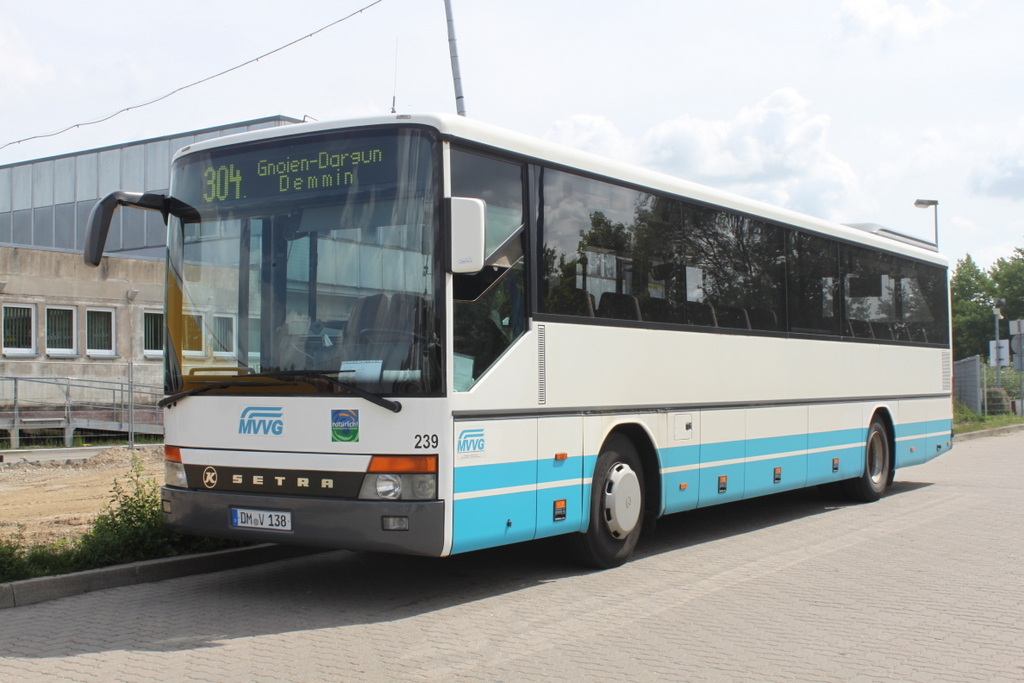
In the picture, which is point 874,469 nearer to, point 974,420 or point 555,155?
point 555,155

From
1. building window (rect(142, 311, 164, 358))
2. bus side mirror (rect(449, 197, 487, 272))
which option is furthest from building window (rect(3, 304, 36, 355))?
bus side mirror (rect(449, 197, 487, 272))

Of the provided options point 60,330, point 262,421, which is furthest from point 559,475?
point 60,330

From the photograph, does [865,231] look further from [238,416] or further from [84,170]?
[84,170]

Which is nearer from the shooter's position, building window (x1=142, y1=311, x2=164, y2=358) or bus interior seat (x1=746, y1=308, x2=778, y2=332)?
bus interior seat (x1=746, y1=308, x2=778, y2=332)

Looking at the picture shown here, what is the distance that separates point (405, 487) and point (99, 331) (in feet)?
88.1

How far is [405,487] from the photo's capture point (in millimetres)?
7031

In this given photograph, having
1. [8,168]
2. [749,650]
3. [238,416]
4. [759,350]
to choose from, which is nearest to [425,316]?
[238,416]

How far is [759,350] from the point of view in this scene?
1126 centimetres

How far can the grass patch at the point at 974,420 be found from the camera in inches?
1253

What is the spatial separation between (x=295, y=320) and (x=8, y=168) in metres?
51.7

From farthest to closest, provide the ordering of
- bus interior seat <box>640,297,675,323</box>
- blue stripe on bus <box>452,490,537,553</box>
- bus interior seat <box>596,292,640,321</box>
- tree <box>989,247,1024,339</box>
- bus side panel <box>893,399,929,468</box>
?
tree <box>989,247,1024,339</box> < bus side panel <box>893,399,929,468</box> < bus interior seat <box>640,297,675,323</box> < bus interior seat <box>596,292,640,321</box> < blue stripe on bus <box>452,490,537,553</box>

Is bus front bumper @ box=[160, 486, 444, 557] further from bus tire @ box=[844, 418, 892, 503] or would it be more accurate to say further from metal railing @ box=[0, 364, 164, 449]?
metal railing @ box=[0, 364, 164, 449]

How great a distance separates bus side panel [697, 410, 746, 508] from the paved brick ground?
1.64 feet

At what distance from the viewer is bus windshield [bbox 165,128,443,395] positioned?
7121 millimetres
